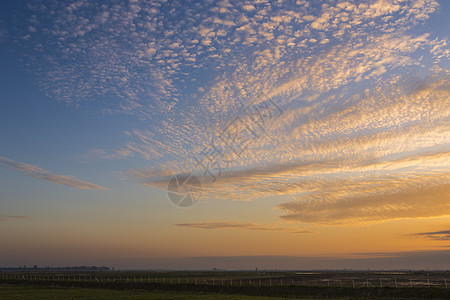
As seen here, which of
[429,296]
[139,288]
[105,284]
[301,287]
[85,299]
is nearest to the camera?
[429,296]

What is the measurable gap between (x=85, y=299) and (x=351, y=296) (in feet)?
128

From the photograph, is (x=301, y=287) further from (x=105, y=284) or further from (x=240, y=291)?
(x=105, y=284)

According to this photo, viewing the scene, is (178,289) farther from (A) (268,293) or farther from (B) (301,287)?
(B) (301,287)

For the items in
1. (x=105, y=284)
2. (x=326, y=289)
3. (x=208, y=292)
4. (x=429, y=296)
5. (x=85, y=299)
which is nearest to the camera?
(x=429, y=296)

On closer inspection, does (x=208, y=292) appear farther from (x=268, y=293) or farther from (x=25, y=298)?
(x=25, y=298)

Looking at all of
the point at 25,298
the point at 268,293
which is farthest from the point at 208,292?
the point at 25,298

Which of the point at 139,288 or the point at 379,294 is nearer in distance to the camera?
the point at 379,294

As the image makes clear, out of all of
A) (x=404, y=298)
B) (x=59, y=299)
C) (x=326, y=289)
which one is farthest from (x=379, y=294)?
(x=59, y=299)

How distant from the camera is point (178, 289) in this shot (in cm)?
6906

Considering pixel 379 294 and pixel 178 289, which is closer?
→ pixel 379 294

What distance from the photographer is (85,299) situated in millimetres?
50156

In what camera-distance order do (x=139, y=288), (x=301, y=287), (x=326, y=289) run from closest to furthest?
1. (x=326, y=289)
2. (x=301, y=287)
3. (x=139, y=288)

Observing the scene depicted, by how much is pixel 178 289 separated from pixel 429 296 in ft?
143

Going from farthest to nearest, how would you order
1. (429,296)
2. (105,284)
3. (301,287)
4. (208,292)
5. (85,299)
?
1. (105,284)
2. (208,292)
3. (301,287)
4. (85,299)
5. (429,296)
